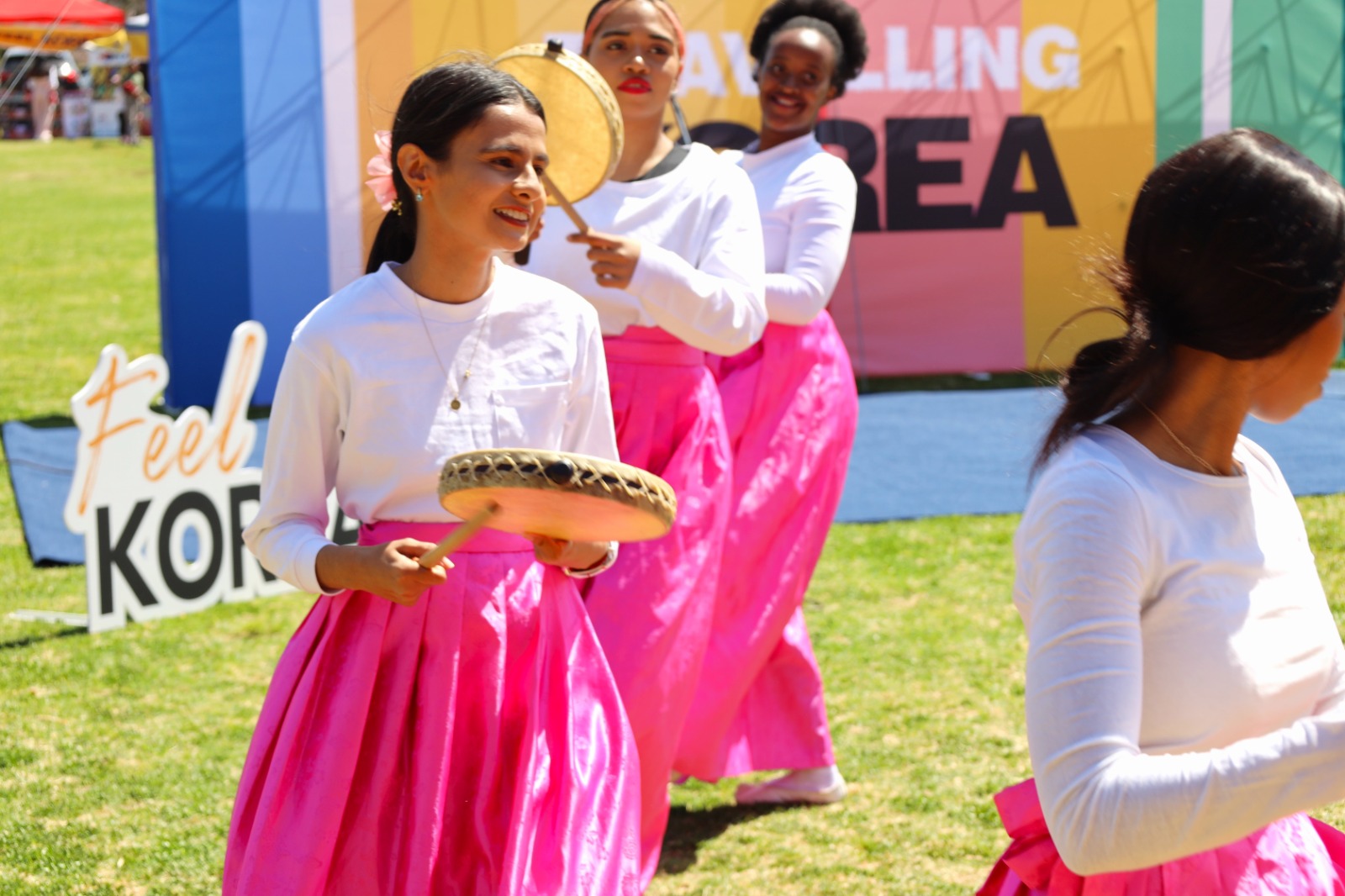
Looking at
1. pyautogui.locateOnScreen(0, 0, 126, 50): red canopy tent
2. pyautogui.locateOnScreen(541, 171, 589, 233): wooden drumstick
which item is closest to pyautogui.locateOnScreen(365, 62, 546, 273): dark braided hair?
pyautogui.locateOnScreen(541, 171, 589, 233): wooden drumstick

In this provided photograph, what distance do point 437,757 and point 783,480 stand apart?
1.89m

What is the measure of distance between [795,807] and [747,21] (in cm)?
689

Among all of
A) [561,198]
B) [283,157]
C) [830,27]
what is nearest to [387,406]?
[561,198]

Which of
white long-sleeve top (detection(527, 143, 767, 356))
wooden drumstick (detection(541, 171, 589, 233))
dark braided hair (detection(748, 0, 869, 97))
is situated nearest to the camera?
wooden drumstick (detection(541, 171, 589, 233))

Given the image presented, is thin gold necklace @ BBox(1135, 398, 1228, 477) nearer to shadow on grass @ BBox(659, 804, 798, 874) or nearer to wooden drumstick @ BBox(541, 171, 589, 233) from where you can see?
wooden drumstick @ BBox(541, 171, 589, 233)

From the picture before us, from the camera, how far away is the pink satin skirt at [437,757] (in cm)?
215

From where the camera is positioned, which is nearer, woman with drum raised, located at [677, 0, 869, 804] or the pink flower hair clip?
the pink flower hair clip

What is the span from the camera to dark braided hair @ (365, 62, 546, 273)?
2.40m

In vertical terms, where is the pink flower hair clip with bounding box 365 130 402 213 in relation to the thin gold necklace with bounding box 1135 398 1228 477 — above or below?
above

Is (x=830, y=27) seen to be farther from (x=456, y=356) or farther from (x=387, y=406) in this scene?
(x=387, y=406)

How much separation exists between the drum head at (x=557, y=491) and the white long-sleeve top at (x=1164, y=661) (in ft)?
1.55

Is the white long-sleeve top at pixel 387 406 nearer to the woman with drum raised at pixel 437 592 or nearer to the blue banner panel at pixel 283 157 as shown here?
the woman with drum raised at pixel 437 592

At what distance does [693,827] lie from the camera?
13.2ft

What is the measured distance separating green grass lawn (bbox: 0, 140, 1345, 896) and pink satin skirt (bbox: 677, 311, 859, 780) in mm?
231
